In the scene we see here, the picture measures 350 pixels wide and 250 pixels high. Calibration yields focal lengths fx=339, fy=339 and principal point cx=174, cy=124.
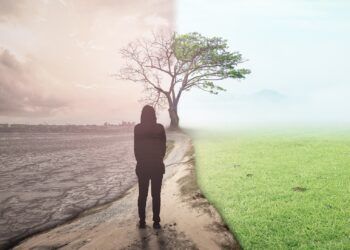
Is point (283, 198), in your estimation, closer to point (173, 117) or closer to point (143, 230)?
point (143, 230)

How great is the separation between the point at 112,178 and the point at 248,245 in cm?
894

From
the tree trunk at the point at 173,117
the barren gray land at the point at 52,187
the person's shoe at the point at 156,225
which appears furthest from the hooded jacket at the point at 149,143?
the tree trunk at the point at 173,117

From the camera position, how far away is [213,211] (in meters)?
8.66

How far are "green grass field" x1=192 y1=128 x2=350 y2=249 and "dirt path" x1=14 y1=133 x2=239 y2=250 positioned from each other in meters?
0.44

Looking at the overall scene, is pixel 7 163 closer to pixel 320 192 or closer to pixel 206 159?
pixel 206 159

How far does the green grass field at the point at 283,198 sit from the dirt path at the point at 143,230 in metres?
0.44

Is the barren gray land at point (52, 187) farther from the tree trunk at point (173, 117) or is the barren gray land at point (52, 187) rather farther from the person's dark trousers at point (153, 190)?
the tree trunk at point (173, 117)

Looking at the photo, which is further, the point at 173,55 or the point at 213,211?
the point at 173,55

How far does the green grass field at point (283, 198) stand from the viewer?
22.4ft

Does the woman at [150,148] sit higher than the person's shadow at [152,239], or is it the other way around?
the woman at [150,148]

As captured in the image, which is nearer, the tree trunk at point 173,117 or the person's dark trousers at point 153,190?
the person's dark trousers at point 153,190

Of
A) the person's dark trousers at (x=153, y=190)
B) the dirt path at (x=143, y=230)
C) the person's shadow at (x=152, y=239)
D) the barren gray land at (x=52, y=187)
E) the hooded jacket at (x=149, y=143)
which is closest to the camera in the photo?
the person's shadow at (x=152, y=239)

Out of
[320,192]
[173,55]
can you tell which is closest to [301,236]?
[320,192]

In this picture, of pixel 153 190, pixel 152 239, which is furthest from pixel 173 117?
pixel 152 239
